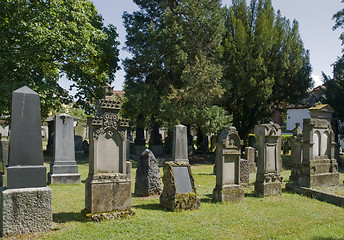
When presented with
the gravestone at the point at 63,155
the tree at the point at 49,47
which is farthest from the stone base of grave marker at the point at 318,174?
the tree at the point at 49,47

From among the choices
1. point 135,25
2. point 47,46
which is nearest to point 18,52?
point 47,46

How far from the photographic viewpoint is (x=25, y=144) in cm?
557

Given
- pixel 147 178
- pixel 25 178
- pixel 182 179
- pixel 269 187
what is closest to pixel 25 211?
pixel 25 178

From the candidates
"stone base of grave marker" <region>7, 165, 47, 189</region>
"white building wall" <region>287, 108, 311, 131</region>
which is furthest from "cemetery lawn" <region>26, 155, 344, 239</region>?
"white building wall" <region>287, 108, 311, 131</region>

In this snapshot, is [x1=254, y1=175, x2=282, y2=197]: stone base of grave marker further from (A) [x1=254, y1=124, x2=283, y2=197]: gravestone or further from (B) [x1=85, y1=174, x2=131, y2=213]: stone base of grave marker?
(B) [x1=85, y1=174, x2=131, y2=213]: stone base of grave marker

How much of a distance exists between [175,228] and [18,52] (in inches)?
586

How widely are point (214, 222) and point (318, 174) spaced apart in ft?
19.8

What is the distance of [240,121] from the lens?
80.8 ft

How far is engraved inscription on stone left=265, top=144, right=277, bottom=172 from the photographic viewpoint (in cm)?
959

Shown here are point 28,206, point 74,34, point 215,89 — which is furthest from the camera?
point 215,89

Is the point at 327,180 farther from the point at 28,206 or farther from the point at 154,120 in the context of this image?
the point at 154,120

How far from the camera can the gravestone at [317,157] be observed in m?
10.5

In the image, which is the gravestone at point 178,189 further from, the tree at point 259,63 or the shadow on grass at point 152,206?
the tree at point 259,63

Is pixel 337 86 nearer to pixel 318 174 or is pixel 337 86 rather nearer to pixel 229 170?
pixel 318 174
